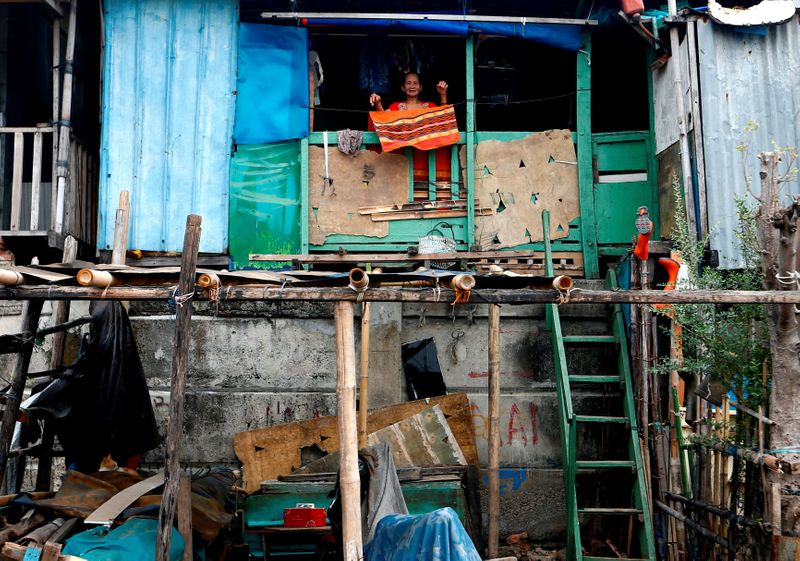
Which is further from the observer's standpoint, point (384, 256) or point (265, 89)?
point (265, 89)

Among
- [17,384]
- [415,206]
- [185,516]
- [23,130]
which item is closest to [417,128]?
[415,206]

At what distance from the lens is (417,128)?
30.0 feet

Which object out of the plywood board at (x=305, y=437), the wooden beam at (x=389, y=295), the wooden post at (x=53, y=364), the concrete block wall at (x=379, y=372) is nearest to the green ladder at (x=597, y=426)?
the concrete block wall at (x=379, y=372)

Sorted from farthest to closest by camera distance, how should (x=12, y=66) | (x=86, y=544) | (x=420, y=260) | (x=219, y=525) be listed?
(x=12, y=66) → (x=420, y=260) → (x=219, y=525) → (x=86, y=544)

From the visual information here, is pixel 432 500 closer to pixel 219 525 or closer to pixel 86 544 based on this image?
pixel 219 525

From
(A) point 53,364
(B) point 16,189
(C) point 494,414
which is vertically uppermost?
(B) point 16,189

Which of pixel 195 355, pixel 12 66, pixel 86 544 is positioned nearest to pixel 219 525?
pixel 86 544

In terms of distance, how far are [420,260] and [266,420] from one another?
7.86ft

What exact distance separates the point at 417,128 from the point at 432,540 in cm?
541

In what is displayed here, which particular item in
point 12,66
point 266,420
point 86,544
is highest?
point 12,66

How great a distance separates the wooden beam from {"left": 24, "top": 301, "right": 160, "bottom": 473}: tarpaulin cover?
1.62 meters

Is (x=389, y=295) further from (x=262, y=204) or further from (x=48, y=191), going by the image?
(x=48, y=191)

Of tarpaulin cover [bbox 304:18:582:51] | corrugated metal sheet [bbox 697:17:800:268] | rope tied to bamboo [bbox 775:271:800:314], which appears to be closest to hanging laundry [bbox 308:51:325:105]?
tarpaulin cover [bbox 304:18:582:51]

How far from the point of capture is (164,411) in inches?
339
